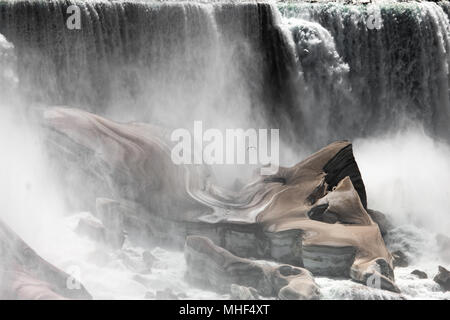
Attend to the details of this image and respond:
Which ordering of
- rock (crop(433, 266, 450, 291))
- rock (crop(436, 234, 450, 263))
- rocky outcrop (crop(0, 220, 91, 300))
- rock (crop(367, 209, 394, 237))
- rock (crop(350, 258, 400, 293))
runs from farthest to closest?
rock (crop(367, 209, 394, 237)) → rock (crop(436, 234, 450, 263)) → rock (crop(433, 266, 450, 291)) → rock (crop(350, 258, 400, 293)) → rocky outcrop (crop(0, 220, 91, 300))

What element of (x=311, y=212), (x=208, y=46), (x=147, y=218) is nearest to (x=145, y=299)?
(x=147, y=218)

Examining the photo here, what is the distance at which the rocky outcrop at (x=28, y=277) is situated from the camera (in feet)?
38.7

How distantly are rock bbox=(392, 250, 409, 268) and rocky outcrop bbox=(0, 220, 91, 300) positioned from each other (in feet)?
22.3

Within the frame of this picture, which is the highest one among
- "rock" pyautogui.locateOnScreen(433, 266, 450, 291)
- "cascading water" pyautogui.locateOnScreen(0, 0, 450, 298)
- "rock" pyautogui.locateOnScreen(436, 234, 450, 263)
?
"cascading water" pyautogui.locateOnScreen(0, 0, 450, 298)

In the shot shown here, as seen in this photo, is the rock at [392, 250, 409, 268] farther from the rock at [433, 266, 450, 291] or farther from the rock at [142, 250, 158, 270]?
the rock at [142, 250, 158, 270]

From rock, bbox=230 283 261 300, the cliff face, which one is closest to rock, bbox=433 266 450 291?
rock, bbox=230 283 261 300

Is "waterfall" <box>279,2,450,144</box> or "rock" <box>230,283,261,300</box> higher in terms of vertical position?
"waterfall" <box>279,2,450,144</box>

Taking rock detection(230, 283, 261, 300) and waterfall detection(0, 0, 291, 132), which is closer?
rock detection(230, 283, 261, 300)

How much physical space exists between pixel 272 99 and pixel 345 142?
204 inches

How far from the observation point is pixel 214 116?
2020cm

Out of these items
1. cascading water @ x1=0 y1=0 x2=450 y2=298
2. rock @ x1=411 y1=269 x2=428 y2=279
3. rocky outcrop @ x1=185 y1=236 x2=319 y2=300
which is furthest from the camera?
cascading water @ x1=0 y1=0 x2=450 y2=298

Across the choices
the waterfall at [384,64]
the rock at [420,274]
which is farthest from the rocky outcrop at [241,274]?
the waterfall at [384,64]

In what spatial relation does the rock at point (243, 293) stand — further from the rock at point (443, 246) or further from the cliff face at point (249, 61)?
the cliff face at point (249, 61)

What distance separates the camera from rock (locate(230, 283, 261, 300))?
13219 millimetres
